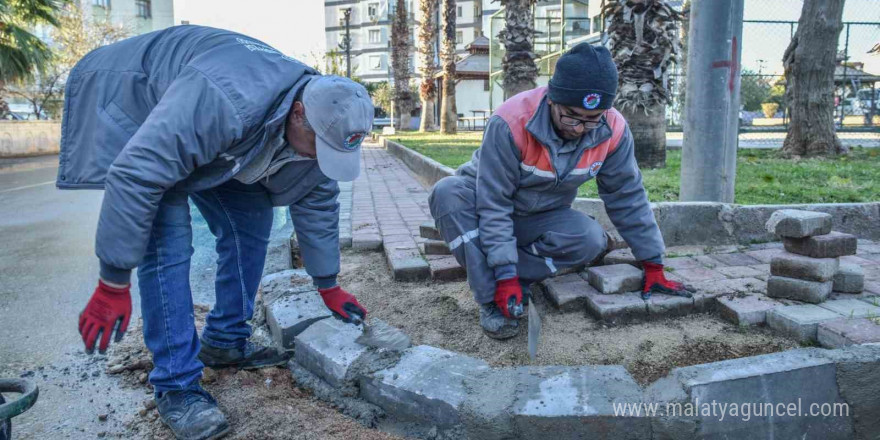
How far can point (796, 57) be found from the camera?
8.29 m

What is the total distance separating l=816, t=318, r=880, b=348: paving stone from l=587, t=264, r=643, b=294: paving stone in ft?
2.53

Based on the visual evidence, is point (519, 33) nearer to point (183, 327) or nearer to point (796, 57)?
point (796, 57)

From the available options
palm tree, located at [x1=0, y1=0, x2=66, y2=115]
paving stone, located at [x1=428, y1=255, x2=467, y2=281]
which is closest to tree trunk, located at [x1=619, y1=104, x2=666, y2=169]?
paving stone, located at [x1=428, y1=255, x2=467, y2=281]

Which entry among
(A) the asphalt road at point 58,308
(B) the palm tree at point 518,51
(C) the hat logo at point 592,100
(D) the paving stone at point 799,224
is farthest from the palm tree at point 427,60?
(C) the hat logo at point 592,100

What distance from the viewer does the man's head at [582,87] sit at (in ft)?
8.23

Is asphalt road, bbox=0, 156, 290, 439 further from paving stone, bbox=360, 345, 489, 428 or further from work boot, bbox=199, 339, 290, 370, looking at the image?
paving stone, bbox=360, 345, 489, 428

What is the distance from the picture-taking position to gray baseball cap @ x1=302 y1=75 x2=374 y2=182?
202 cm

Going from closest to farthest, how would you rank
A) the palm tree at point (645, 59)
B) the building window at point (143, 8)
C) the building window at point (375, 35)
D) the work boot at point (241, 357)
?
the work boot at point (241, 357), the palm tree at point (645, 59), the building window at point (143, 8), the building window at point (375, 35)

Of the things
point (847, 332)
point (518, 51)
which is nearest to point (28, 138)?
point (518, 51)

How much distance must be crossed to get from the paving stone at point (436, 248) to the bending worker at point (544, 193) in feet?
2.54

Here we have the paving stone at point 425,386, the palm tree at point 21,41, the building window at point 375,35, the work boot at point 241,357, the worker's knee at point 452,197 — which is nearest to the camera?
the paving stone at point 425,386

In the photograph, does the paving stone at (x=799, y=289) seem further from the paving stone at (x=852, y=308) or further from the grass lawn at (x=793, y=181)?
the grass lawn at (x=793, y=181)

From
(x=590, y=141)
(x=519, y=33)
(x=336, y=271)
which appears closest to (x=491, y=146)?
(x=590, y=141)

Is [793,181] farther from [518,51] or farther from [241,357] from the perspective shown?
[518,51]
